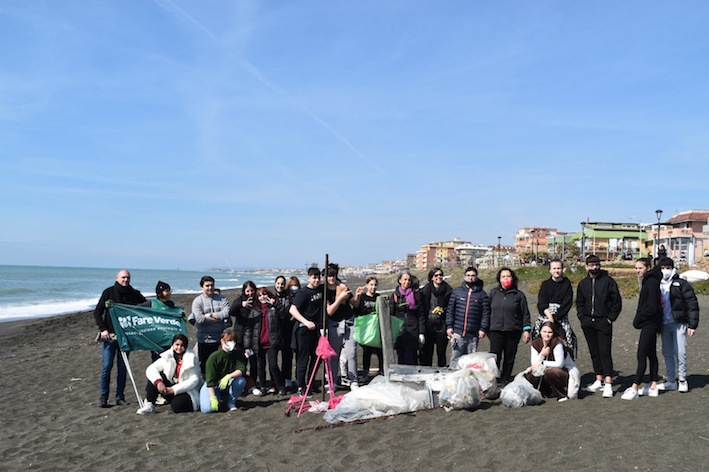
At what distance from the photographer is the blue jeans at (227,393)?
6.86 meters

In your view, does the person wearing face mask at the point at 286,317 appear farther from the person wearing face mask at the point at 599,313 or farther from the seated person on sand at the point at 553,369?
the person wearing face mask at the point at 599,313

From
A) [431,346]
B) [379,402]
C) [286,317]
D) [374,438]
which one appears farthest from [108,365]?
[431,346]

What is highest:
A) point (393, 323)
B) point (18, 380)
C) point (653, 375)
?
point (393, 323)

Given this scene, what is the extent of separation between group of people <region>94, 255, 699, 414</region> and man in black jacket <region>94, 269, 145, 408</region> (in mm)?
14

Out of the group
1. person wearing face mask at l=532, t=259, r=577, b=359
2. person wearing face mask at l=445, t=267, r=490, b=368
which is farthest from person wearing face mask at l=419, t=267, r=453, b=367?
person wearing face mask at l=532, t=259, r=577, b=359

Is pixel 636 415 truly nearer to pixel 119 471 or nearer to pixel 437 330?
pixel 437 330

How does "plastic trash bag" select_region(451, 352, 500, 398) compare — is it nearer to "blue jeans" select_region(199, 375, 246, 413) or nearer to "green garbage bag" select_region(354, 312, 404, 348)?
"green garbage bag" select_region(354, 312, 404, 348)

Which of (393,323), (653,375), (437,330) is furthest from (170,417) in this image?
(653,375)

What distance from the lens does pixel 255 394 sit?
25.3ft

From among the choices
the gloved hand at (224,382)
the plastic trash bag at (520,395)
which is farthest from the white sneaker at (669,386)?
the gloved hand at (224,382)

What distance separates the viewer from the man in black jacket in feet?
23.7

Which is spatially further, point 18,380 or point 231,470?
point 18,380

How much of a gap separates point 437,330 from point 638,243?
67.5 meters

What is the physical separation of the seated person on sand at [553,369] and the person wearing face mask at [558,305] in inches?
8.6
